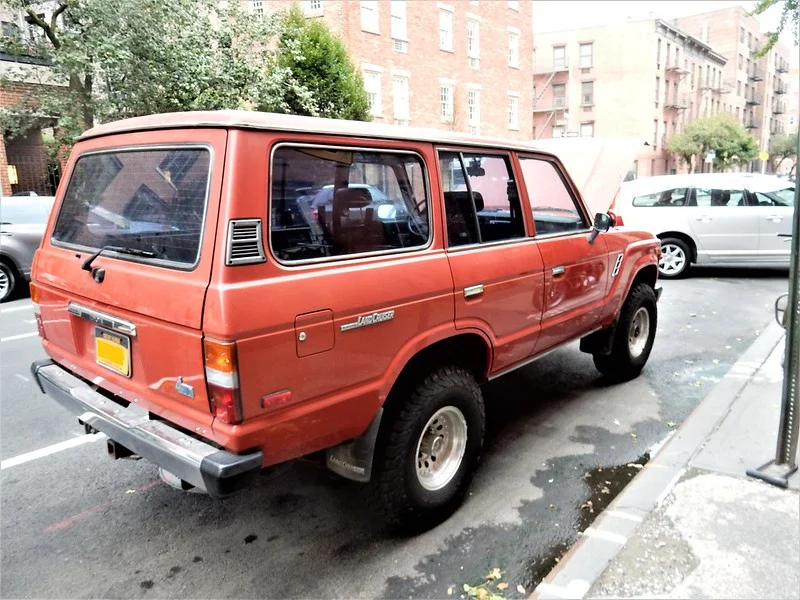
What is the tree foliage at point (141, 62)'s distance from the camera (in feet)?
39.3

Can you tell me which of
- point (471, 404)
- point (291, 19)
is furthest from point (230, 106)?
point (471, 404)

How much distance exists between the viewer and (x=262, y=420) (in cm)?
233

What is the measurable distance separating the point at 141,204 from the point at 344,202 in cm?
94

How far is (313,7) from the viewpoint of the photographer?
23859mm

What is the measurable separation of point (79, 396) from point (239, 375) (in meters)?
1.22

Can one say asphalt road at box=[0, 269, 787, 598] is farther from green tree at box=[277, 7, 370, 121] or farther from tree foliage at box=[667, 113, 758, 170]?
tree foliage at box=[667, 113, 758, 170]

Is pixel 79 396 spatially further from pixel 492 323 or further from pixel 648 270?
pixel 648 270

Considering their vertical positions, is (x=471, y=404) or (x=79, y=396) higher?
(x=79, y=396)

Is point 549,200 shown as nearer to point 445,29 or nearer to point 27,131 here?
point 27,131

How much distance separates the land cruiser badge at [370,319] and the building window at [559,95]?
163 feet

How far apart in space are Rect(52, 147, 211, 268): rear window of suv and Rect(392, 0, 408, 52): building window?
24.5 m

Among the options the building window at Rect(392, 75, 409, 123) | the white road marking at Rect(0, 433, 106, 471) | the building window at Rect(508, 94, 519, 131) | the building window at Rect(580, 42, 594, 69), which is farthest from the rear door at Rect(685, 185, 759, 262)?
the building window at Rect(580, 42, 594, 69)

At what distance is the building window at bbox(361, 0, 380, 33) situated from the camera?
23.8 m

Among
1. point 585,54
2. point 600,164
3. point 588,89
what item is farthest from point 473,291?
point 585,54
